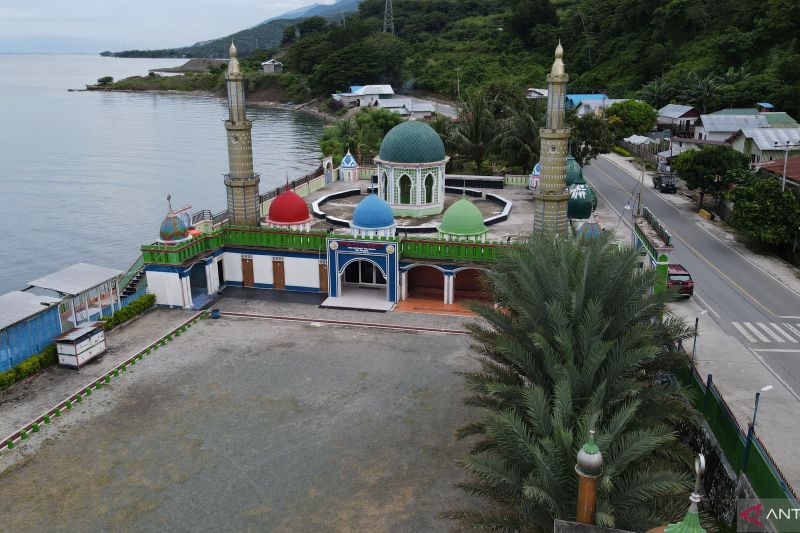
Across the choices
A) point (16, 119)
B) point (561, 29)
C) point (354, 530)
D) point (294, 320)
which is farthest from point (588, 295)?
point (16, 119)

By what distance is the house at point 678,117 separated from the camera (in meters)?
73.4

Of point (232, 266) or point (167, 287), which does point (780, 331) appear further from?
point (167, 287)

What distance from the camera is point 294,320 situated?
89.6ft

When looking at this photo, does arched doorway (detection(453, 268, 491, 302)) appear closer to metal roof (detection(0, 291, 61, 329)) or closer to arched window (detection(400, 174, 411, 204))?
arched window (detection(400, 174, 411, 204))

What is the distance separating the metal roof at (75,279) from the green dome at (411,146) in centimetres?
1462

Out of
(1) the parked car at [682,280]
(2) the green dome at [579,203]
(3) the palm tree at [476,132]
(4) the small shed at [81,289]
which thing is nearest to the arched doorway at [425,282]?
(2) the green dome at [579,203]

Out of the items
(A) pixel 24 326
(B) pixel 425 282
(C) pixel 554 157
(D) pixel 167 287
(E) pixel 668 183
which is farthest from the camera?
(E) pixel 668 183

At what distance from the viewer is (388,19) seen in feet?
511

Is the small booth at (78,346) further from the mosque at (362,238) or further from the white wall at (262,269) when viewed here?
the white wall at (262,269)

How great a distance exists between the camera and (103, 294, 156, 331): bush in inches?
1018

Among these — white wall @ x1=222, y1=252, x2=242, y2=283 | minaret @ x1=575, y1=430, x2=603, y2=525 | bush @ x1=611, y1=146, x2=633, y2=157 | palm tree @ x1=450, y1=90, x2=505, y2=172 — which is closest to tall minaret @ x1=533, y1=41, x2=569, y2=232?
white wall @ x1=222, y1=252, x2=242, y2=283

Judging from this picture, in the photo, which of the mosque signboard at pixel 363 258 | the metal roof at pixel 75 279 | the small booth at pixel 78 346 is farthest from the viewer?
the mosque signboard at pixel 363 258

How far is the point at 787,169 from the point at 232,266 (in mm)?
33980

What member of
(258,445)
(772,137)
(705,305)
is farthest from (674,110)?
(258,445)
